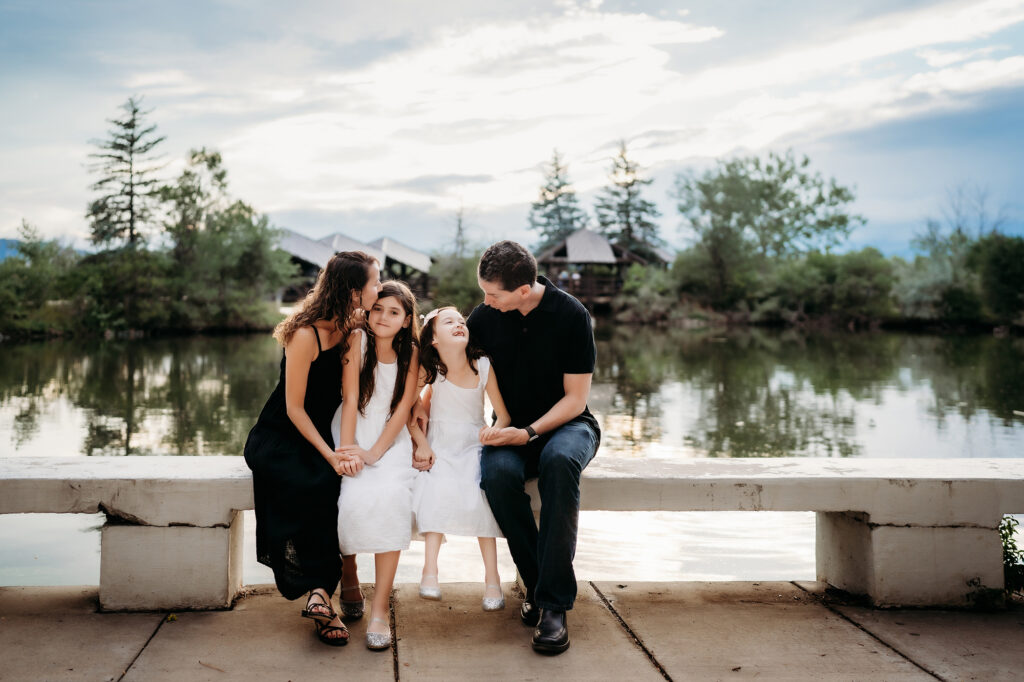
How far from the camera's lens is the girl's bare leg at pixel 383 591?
2.90 m

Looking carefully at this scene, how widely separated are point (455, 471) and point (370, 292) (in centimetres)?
80

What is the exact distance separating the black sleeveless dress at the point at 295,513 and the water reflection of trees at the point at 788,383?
8.00 m

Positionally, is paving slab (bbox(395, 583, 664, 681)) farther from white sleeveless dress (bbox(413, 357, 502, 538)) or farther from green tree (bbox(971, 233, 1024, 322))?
green tree (bbox(971, 233, 1024, 322))

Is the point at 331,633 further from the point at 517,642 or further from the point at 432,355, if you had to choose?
the point at 432,355

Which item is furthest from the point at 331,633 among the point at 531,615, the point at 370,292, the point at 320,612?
the point at 370,292

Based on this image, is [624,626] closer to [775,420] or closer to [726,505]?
[726,505]

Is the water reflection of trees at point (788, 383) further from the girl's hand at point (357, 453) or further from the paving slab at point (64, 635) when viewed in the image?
the paving slab at point (64, 635)

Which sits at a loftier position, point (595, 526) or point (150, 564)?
point (150, 564)

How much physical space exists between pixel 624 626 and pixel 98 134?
4356cm

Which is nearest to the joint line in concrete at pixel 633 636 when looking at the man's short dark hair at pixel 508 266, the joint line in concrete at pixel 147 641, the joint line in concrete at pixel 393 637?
the joint line in concrete at pixel 393 637

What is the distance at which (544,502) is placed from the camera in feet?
10.1

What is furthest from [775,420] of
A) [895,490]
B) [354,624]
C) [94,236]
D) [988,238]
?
[94,236]

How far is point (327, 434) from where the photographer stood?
11.0 ft

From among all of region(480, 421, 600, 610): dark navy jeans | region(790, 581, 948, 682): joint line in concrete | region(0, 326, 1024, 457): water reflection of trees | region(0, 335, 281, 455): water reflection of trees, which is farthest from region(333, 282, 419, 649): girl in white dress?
region(0, 335, 281, 455): water reflection of trees
